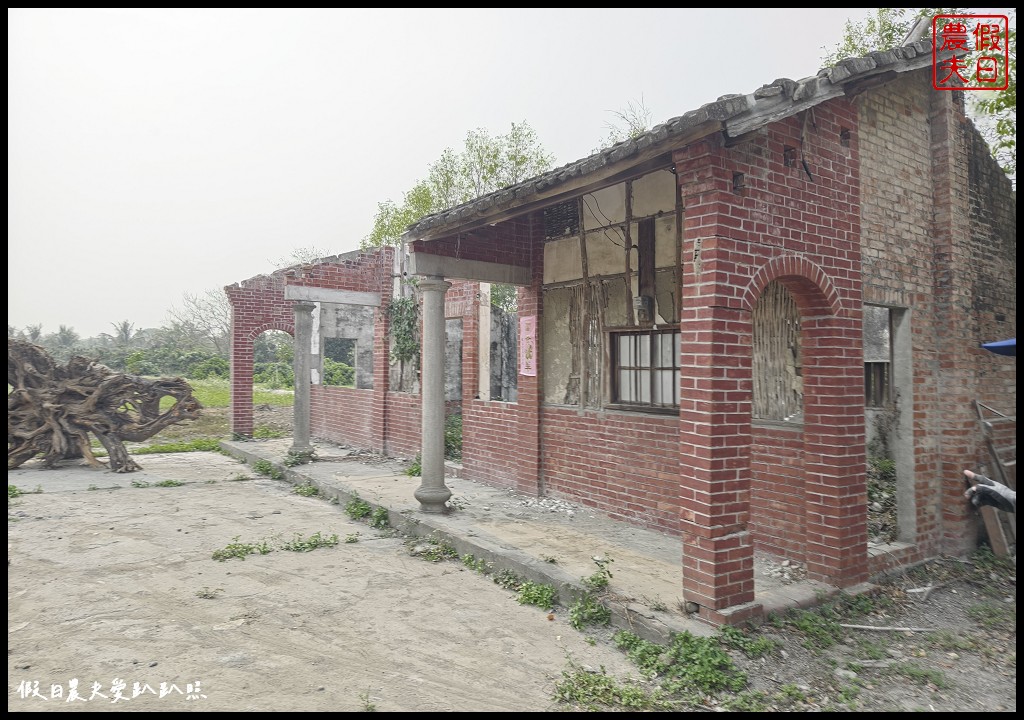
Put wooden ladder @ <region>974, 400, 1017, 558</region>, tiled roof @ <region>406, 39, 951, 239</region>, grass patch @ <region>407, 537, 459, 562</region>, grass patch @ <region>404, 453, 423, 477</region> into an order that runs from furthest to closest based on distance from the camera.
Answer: grass patch @ <region>404, 453, 423, 477</region>
grass patch @ <region>407, 537, 459, 562</region>
wooden ladder @ <region>974, 400, 1017, 558</region>
tiled roof @ <region>406, 39, 951, 239</region>

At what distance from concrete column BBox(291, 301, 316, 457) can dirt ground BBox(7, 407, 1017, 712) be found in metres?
4.79

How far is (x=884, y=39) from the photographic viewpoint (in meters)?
14.4

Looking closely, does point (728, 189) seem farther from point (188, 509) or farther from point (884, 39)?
point (884, 39)

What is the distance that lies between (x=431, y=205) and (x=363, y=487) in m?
19.4

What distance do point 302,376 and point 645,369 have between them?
7403 millimetres

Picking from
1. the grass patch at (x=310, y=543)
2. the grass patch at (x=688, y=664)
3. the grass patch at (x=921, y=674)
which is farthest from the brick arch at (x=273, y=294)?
the grass patch at (x=921, y=674)

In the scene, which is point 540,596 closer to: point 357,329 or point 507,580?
point 507,580

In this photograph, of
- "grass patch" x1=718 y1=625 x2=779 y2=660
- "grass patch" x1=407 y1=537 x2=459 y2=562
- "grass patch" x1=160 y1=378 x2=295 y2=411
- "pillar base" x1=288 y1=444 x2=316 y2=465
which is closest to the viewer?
"grass patch" x1=718 y1=625 x2=779 y2=660

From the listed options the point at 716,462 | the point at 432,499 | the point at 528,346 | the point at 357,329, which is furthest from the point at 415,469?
the point at 357,329

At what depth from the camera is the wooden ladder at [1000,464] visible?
6027 mm

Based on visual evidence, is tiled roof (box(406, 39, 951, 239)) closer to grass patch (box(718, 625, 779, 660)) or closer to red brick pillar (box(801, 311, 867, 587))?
red brick pillar (box(801, 311, 867, 587))

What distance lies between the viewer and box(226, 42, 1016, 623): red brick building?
443cm

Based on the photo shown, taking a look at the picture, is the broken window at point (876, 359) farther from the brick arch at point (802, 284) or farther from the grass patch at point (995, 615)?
the brick arch at point (802, 284)

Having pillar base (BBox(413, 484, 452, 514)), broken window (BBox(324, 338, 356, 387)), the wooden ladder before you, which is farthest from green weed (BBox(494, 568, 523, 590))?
broken window (BBox(324, 338, 356, 387))
